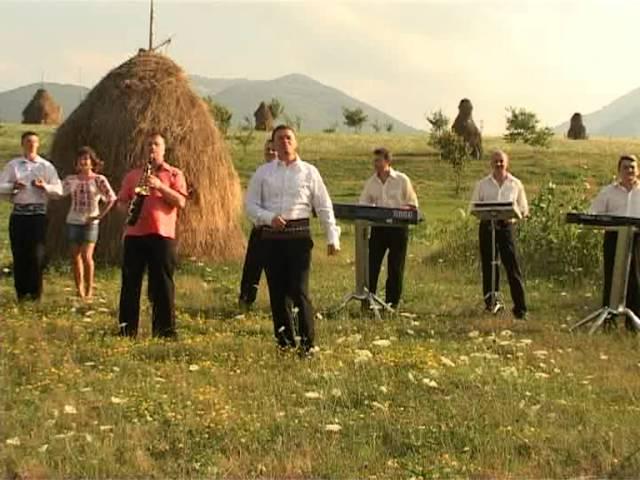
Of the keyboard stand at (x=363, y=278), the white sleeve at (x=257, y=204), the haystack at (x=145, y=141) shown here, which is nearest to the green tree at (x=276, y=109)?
the haystack at (x=145, y=141)

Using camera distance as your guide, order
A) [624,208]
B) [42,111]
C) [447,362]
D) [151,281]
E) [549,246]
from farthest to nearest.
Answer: [42,111], [549,246], [624,208], [151,281], [447,362]

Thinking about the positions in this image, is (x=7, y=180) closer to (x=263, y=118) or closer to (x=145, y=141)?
(x=145, y=141)

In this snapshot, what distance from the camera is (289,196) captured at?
7.64 metres

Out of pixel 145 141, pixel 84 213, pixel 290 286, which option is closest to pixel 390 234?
pixel 290 286

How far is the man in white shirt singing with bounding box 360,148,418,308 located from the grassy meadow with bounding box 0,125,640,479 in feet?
1.52

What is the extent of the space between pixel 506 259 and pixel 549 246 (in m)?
4.27

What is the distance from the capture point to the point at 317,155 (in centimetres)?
4238

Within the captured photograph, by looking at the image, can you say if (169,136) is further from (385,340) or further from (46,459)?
(46,459)

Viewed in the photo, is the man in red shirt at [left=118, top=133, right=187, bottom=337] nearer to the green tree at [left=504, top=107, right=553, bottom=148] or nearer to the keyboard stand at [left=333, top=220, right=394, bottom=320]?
the keyboard stand at [left=333, top=220, right=394, bottom=320]

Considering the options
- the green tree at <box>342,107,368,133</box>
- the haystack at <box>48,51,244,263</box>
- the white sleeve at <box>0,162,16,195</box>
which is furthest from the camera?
the green tree at <box>342,107,368,133</box>

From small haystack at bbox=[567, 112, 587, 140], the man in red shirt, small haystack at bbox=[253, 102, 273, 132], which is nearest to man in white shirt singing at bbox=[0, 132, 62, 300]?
the man in red shirt

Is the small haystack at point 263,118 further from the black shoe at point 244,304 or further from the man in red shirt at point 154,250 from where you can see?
the man in red shirt at point 154,250

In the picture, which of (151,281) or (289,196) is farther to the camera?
(151,281)

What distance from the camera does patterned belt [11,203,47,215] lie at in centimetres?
992
